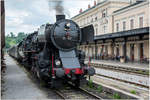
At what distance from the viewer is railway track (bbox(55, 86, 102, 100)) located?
7430 millimetres

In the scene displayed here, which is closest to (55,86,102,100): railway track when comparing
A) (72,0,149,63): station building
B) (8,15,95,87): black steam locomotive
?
(8,15,95,87): black steam locomotive

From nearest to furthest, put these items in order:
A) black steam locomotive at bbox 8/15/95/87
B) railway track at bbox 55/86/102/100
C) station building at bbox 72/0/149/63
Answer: railway track at bbox 55/86/102/100 → black steam locomotive at bbox 8/15/95/87 → station building at bbox 72/0/149/63

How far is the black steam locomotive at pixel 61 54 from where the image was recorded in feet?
26.4

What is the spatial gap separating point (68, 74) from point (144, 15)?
23886 millimetres

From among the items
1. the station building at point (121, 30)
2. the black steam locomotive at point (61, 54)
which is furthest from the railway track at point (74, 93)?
the station building at point (121, 30)

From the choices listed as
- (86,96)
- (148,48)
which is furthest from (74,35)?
(148,48)

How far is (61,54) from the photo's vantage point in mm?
8656

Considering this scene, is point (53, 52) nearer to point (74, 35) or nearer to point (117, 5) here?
point (74, 35)

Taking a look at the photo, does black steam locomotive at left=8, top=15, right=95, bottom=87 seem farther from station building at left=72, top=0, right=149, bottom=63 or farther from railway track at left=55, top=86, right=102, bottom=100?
station building at left=72, top=0, right=149, bottom=63

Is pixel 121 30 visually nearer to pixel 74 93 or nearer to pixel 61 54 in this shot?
pixel 61 54

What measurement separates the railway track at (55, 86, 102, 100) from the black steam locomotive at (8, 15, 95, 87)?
35cm

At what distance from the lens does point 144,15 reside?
28.5 metres

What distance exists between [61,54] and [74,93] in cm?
181

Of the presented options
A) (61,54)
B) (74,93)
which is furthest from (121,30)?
(74,93)
